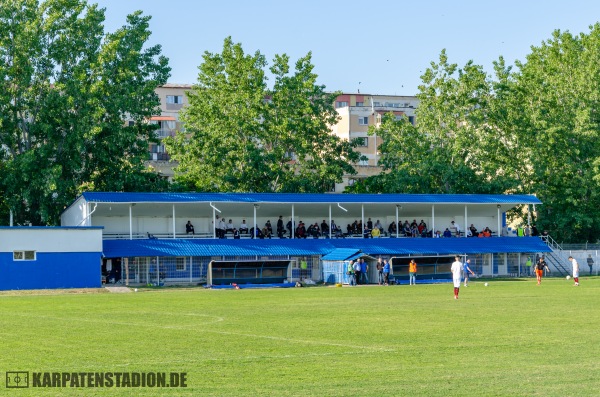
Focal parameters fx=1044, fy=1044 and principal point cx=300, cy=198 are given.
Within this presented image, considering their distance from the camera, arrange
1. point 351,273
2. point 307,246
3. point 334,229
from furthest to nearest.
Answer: point 334,229 → point 307,246 → point 351,273

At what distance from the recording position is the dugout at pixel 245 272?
6153 centimetres

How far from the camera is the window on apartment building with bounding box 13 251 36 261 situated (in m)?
57.3

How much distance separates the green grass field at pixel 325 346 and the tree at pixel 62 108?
35743 mm

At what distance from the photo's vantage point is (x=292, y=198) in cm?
6975

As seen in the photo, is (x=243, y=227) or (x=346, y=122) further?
(x=346, y=122)

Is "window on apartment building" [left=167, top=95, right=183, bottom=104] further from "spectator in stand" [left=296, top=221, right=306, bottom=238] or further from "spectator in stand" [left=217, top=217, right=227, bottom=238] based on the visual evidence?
"spectator in stand" [left=217, top=217, right=227, bottom=238]

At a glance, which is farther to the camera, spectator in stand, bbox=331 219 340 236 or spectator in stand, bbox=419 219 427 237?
spectator in stand, bbox=419 219 427 237

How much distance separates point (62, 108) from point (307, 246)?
21008 millimetres

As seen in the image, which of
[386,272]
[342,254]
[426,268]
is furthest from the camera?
[426,268]

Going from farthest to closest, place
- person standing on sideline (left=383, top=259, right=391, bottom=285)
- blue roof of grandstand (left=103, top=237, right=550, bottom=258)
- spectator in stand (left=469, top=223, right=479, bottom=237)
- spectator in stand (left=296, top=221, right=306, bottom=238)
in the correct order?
spectator in stand (left=469, top=223, right=479, bottom=237), spectator in stand (left=296, top=221, right=306, bottom=238), blue roof of grandstand (left=103, top=237, right=550, bottom=258), person standing on sideline (left=383, top=259, right=391, bottom=285)

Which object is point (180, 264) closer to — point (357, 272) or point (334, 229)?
point (357, 272)

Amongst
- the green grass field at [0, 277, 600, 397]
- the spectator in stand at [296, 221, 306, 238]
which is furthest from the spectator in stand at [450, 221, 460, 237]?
the green grass field at [0, 277, 600, 397]

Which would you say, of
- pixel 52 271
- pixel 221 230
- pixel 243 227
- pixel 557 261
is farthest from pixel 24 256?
pixel 557 261

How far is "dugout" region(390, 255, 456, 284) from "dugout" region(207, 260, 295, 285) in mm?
7112
